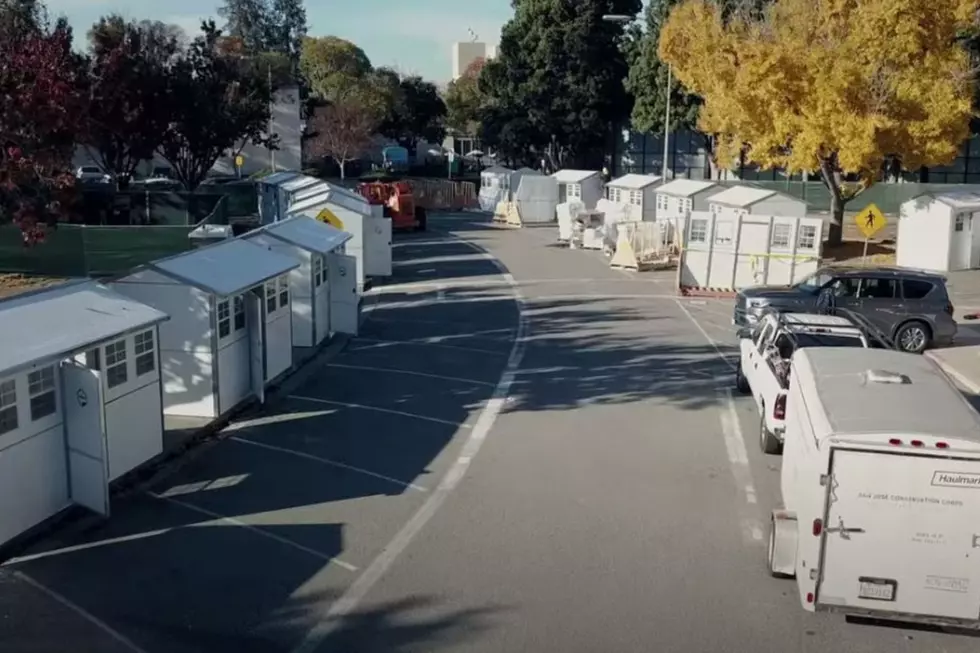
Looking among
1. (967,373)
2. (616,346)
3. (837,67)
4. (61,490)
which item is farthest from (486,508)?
(837,67)

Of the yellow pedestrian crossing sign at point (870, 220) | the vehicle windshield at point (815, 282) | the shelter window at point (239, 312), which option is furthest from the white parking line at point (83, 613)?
the yellow pedestrian crossing sign at point (870, 220)

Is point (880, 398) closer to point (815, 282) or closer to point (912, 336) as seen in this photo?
point (912, 336)

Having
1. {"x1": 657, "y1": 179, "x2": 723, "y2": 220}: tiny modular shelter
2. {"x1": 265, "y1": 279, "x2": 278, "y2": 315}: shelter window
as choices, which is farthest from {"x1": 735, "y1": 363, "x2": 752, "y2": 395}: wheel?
{"x1": 657, "y1": 179, "x2": 723, "y2": 220}: tiny modular shelter

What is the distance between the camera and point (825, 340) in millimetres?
15195

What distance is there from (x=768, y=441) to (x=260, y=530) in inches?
268

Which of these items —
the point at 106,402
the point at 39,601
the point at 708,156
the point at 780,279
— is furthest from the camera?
the point at 708,156

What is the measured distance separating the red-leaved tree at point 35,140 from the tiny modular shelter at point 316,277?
13.9 feet

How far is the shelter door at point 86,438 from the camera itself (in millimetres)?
11312

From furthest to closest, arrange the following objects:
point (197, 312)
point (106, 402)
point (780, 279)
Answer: point (780, 279), point (197, 312), point (106, 402)

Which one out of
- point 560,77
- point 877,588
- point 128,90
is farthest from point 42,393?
point 560,77

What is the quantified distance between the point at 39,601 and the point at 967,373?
1667cm

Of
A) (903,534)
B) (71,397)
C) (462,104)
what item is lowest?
(903,534)

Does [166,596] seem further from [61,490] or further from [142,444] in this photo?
[142,444]

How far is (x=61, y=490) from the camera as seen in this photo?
1143 centimetres
